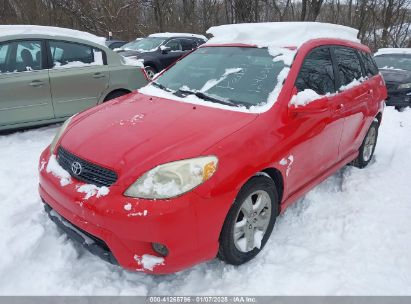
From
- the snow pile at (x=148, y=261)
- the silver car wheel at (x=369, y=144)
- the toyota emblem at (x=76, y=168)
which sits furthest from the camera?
the silver car wheel at (x=369, y=144)

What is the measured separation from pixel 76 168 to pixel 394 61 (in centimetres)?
1042

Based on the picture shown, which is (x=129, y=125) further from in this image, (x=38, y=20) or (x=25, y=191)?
(x=38, y=20)

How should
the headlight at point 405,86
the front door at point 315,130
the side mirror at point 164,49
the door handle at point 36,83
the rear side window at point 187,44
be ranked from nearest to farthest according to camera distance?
the front door at point 315,130
the door handle at point 36,83
the headlight at point 405,86
the side mirror at point 164,49
the rear side window at point 187,44

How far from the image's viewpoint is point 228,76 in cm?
339

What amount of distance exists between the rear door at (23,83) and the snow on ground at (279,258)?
4.93 ft

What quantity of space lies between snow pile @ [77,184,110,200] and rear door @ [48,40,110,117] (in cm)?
350

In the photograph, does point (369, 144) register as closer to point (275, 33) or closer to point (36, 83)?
point (275, 33)

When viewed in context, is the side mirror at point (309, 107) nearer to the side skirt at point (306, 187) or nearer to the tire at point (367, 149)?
the side skirt at point (306, 187)

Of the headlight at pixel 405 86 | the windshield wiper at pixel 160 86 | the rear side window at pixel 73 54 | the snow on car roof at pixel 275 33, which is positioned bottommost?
the headlight at pixel 405 86

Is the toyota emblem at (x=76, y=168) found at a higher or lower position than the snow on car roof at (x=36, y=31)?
lower

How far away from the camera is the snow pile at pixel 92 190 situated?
235cm

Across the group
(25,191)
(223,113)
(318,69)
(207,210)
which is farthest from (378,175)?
(25,191)

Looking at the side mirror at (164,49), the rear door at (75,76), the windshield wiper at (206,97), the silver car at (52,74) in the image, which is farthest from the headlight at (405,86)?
the windshield wiper at (206,97)

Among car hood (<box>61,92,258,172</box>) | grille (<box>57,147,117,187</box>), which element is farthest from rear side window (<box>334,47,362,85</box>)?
grille (<box>57,147,117,187</box>)
